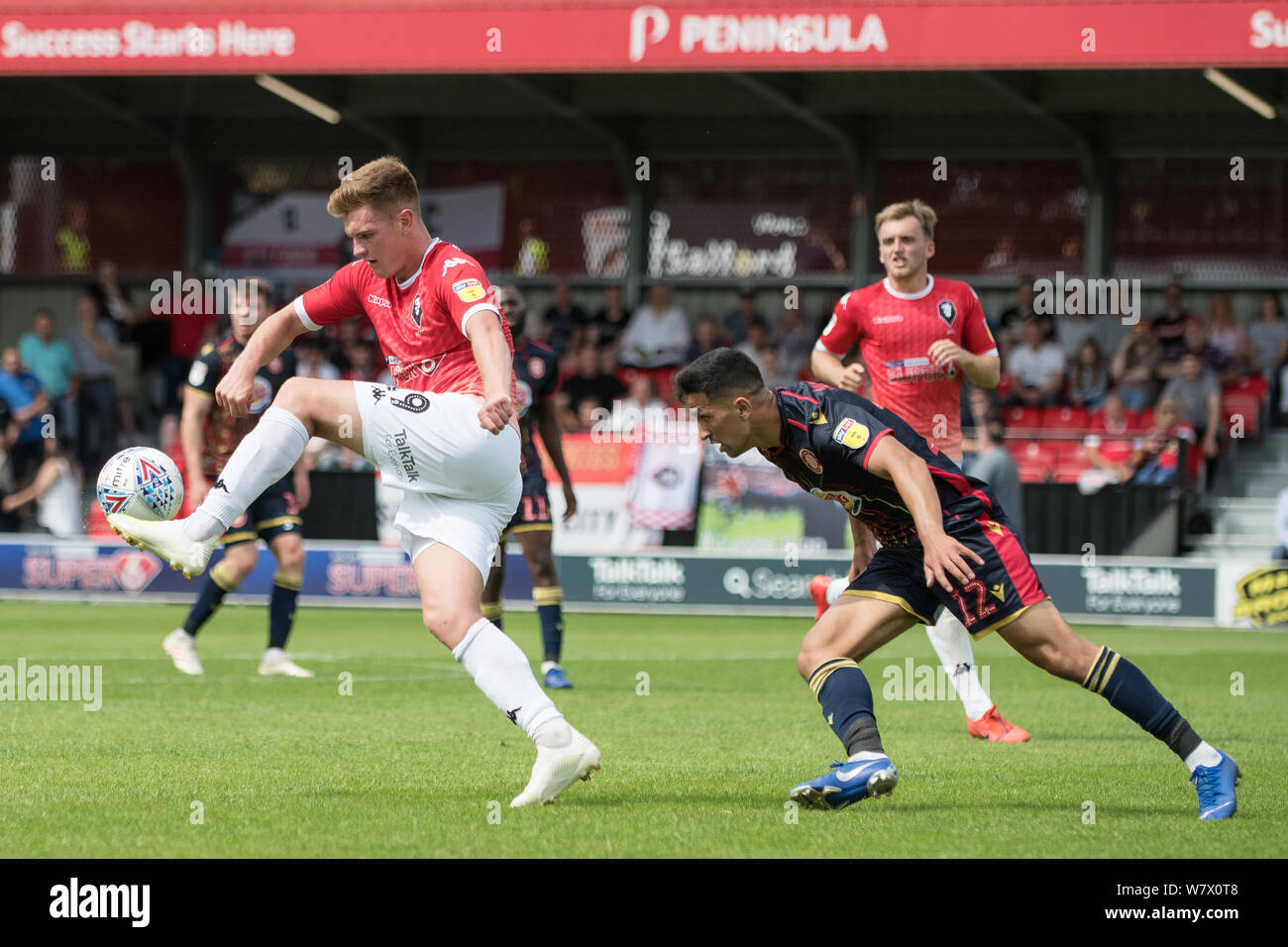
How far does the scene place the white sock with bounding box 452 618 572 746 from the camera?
593 cm

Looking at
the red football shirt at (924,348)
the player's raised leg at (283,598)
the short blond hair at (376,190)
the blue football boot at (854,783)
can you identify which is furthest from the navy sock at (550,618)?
the blue football boot at (854,783)

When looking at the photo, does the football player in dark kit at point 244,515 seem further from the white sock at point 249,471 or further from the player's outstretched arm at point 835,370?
the white sock at point 249,471

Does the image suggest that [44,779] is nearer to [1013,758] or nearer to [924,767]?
[924,767]

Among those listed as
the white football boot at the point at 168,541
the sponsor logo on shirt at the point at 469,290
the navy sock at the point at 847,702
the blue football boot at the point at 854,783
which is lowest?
the blue football boot at the point at 854,783

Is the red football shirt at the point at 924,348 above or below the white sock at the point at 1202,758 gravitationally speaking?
above

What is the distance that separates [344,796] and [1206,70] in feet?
55.4

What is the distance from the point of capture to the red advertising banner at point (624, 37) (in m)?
18.8

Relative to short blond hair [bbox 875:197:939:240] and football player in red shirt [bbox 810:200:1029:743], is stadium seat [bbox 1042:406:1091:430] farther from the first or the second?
short blond hair [bbox 875:197:939:240]

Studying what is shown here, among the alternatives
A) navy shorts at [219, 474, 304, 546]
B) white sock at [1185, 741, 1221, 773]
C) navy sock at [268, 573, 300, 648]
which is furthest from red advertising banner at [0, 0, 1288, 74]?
white sock at [1185, 741, 1221, 773]

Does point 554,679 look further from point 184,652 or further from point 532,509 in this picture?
point 184,652

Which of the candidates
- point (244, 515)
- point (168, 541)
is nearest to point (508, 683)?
point (168, 541)

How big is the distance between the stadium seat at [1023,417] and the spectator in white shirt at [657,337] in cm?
419

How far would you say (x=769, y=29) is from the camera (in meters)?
19.8
